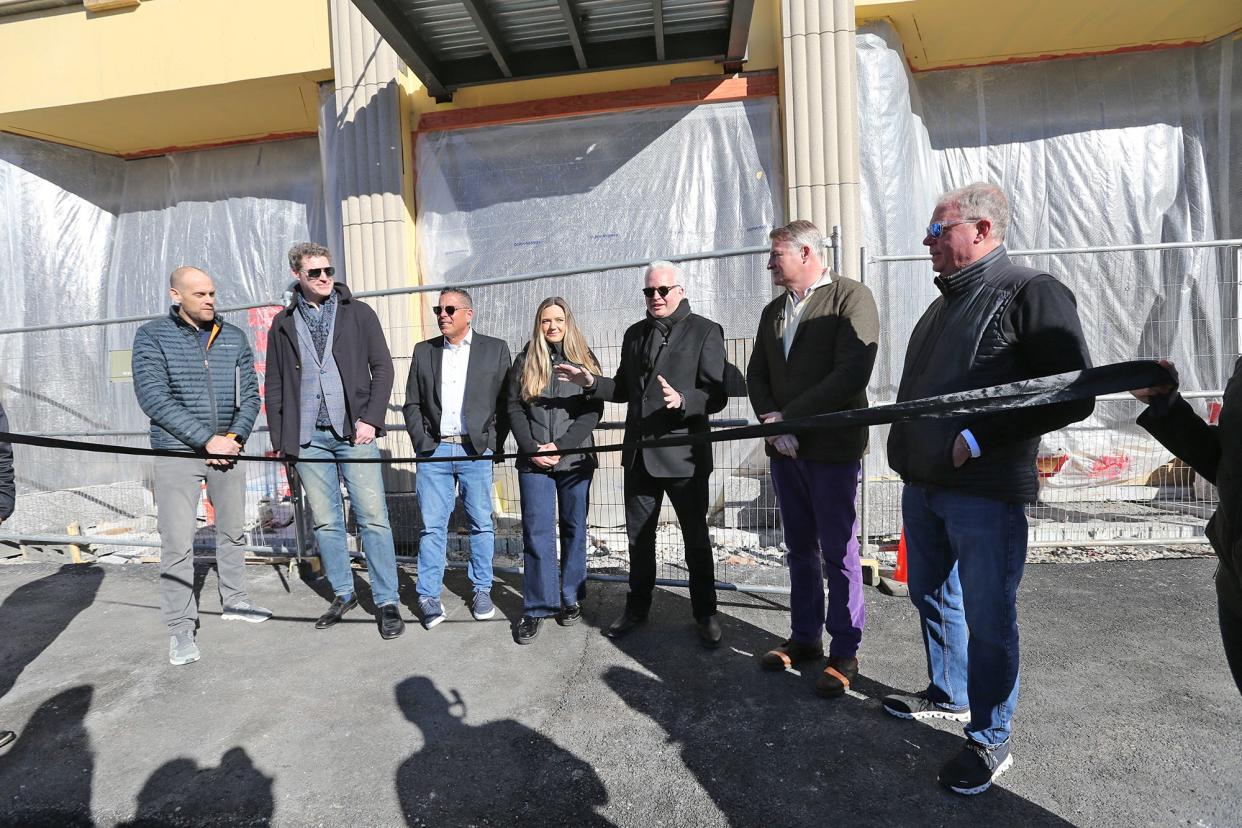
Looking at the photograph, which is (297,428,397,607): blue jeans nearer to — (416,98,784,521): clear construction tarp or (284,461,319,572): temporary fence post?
(284,461,319,572): temporary fence post

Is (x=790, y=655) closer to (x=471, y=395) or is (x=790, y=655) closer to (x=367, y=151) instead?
(x=471, y=395)

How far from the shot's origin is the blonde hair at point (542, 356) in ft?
13.0

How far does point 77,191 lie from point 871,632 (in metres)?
9.14

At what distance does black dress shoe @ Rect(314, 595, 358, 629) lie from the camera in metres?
4.29

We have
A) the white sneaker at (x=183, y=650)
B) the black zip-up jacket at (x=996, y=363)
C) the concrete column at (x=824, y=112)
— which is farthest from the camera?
the concrete column at (x=824, y=112)

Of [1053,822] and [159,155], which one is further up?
[159,155]

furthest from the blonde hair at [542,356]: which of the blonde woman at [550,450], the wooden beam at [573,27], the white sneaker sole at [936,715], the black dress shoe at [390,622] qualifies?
the wooden beam at [573,27]

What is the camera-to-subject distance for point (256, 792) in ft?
8.71

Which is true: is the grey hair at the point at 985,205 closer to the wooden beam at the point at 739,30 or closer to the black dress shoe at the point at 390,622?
the black dress shoe at the point at 390,622

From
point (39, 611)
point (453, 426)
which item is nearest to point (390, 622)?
point (453, 426)

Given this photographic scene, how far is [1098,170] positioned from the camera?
637 cm

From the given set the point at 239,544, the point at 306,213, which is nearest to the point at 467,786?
the point at 239,544

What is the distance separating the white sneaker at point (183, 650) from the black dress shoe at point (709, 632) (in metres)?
2.73

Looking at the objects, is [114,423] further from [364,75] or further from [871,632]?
[871,632]
